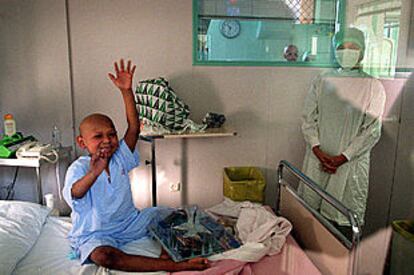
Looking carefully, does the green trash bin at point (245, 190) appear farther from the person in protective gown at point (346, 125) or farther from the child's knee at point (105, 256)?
the child's knee at point (105, 256)

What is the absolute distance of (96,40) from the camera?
2.75 meters

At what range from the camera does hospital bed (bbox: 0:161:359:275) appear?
1558 mm

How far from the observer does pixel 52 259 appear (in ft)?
5.65

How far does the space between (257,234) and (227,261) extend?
252 millimetres

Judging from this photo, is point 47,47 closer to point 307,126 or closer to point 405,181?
point 307,126

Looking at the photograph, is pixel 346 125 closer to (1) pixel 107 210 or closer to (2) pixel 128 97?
(2) pixel 128 97

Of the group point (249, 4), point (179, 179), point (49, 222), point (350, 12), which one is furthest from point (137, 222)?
point (350, 12)

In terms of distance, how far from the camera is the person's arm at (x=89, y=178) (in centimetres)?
175

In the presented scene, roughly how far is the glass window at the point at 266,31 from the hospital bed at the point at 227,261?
51.9 inches

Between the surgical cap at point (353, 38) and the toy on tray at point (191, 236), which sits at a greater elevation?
the surgical cap at point (353, 38)

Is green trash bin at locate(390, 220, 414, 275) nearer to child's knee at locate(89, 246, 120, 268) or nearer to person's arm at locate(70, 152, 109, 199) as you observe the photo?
child's knee at locate(89, 246, 120, 268)

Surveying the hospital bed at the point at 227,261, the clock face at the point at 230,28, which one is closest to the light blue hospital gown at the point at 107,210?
the hospital bed at the point at 227,261

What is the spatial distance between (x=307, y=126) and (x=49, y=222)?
5.95 feet

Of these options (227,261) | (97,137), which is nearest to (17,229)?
(97,137)
